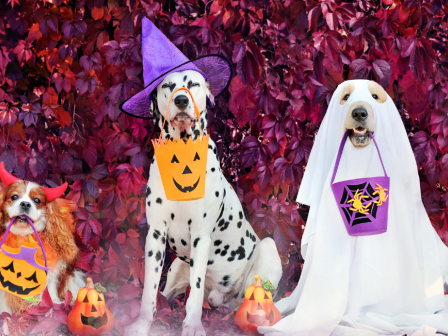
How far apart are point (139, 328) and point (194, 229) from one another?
2.00 ft

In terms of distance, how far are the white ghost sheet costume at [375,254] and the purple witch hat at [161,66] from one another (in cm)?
71

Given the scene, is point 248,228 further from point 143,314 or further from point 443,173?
point 443,173

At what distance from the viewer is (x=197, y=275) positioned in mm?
2576

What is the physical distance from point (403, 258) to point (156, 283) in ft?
4.64

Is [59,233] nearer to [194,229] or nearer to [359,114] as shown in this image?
[194,229]

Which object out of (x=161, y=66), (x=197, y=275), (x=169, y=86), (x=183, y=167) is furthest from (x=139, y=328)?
(x=161, y=66)

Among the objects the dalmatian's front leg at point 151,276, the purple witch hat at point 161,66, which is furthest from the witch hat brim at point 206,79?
the dalmatian's front leg at point 151,276

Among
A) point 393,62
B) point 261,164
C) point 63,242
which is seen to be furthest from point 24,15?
point 393,62

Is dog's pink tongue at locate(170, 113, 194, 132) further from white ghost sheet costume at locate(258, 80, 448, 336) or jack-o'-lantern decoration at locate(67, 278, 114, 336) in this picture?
jack-o'-lantern decoration at locate(67, 278, 114, 336)

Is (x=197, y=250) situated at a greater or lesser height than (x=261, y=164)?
lesser

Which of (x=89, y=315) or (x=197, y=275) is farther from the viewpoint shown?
(x=197, y=275)

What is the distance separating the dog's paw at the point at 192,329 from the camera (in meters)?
2.44

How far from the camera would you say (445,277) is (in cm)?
275

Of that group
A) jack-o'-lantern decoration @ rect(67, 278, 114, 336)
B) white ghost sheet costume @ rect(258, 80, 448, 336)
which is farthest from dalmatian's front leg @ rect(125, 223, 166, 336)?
white ghost sheet costume @ rect(258, 80, 448, 336)
